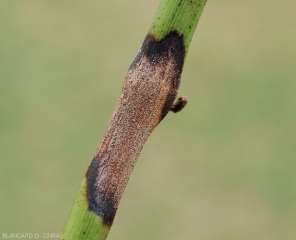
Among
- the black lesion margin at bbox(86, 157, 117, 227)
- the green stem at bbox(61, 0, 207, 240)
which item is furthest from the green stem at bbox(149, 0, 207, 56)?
the black lesion margin at bbox(86, 157, 117, 227)

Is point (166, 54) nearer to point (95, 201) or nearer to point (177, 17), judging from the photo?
point (177, 17)

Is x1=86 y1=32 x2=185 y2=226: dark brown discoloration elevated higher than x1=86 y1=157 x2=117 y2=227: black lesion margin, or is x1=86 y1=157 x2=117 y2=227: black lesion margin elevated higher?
x1=86 y1=32 x2=185 y2=226: dark brown discoloration

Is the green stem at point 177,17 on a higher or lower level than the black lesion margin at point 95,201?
higher

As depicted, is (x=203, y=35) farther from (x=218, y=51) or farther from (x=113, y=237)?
(x=113, y=237)

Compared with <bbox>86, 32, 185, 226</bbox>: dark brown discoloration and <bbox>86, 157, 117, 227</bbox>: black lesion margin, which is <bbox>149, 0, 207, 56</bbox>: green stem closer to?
<bbox>86, 32, 185, 226</bbox>: dark brown discoloration

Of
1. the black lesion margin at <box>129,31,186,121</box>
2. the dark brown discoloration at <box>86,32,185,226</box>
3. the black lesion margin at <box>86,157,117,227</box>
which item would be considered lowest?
the black lesion margin at <box>86,157,117,227</box>

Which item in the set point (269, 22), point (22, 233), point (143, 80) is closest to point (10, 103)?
point (22, 233)

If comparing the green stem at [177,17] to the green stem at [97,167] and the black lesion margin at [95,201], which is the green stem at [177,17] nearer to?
the green stem at [97,167]

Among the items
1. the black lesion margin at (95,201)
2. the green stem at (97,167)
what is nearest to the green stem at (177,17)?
the green stem at (97,167)
